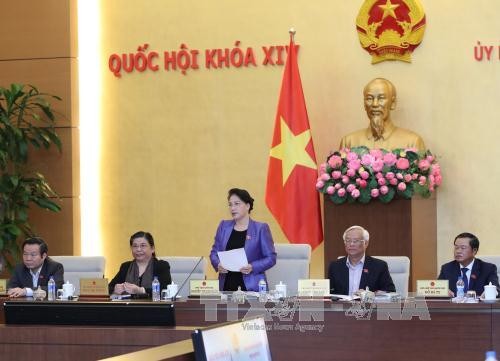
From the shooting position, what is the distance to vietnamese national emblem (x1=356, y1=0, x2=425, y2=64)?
307 inches

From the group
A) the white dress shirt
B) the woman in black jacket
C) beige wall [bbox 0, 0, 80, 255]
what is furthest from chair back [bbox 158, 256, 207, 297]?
beige wall [bbox 0, 0, 80, 255]

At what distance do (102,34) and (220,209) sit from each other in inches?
73.4

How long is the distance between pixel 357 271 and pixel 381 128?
1.92 m

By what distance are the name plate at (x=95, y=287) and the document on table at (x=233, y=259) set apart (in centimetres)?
82

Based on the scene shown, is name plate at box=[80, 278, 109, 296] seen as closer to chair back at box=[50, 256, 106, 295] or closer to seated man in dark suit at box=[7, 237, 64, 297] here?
seated man in dark suit at box=[7, 237, 64, 297]

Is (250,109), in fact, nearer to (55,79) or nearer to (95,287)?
(55,79)

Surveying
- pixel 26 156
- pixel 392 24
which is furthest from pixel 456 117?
pixel 26 156

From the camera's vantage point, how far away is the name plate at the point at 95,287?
5465 mm

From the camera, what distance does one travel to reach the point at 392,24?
7.84 m

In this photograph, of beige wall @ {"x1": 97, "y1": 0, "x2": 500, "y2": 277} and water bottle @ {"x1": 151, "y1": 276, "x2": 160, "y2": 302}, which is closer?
water bottle @ {"x1": 151, "y1": 276, "x2": 160, "y2": 302}

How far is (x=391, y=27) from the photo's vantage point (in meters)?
7.85

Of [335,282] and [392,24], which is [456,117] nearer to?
[392,24]

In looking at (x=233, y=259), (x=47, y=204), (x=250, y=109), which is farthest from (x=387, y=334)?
(x=47, y=204)

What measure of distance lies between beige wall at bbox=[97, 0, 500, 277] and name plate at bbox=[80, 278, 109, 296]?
2.93 meters
